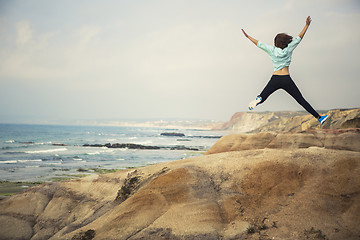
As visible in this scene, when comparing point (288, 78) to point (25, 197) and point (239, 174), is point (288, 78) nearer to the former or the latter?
point (239, 174)

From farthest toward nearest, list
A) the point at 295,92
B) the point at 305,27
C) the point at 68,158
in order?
the point at 68,158 < the point at 295,92 < the point at 305,27

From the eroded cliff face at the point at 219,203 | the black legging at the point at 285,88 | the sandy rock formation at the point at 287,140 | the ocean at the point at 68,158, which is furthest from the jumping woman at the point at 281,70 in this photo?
the ocean at the point at 68,158

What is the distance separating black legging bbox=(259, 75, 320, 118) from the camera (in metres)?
6.26

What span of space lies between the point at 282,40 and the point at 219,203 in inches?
173

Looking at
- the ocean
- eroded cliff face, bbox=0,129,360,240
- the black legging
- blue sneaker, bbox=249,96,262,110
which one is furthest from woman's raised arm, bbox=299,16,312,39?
the ocean

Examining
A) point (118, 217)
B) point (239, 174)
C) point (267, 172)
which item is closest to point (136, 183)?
point (118, 217)

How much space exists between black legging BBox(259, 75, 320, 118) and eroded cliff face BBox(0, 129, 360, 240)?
2.23m

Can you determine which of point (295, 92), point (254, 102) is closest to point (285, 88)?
→ point (295, 92)

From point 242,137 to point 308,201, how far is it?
23.7 ft

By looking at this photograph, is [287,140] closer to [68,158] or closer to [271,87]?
[271,87]

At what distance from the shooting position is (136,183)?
966cm

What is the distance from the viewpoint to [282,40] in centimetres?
627

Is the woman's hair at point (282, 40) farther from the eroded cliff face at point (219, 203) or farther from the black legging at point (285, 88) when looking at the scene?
the eroded cliff face at point (219, 203)

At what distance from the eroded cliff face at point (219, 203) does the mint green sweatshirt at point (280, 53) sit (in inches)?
124
